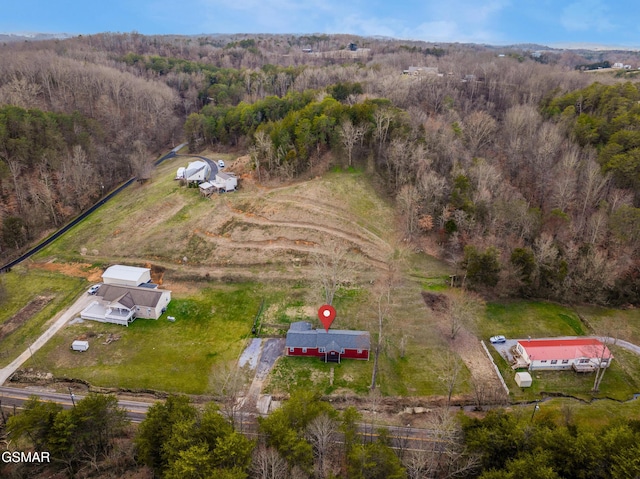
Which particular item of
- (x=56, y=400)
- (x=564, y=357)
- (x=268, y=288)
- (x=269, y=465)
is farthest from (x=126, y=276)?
(x=564, y=357)

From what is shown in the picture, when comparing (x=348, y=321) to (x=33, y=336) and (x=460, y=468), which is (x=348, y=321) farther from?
(x=33, y=336)

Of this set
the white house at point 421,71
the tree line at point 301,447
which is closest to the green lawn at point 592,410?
the tree line at point 301,447

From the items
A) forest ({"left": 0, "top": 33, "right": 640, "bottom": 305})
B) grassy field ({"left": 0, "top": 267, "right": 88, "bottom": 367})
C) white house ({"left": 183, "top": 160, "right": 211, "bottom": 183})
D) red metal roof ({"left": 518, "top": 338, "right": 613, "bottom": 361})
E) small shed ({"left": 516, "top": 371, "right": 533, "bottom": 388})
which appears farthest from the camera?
white house ({"left": 183, "top": 160, "right": 211, "bottom": 183})

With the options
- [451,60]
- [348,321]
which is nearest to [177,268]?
[348,321]

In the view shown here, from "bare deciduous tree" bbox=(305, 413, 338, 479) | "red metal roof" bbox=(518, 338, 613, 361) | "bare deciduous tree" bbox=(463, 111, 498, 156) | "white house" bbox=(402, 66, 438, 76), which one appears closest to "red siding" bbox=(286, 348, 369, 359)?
"bare deciduous tree" bbox=(305, 413, 338, 479)

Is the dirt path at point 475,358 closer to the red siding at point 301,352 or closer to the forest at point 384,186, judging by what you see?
the forest at point 384,186

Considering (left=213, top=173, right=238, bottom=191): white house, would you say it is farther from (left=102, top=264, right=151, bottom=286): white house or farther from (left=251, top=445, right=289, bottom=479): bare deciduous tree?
(left=251, top=445, right=289, bottom=479): bare deciduous tree

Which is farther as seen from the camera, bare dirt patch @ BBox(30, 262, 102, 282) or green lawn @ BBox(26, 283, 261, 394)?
bare dirt patch @ BBox(30, 262, 102, 282)
